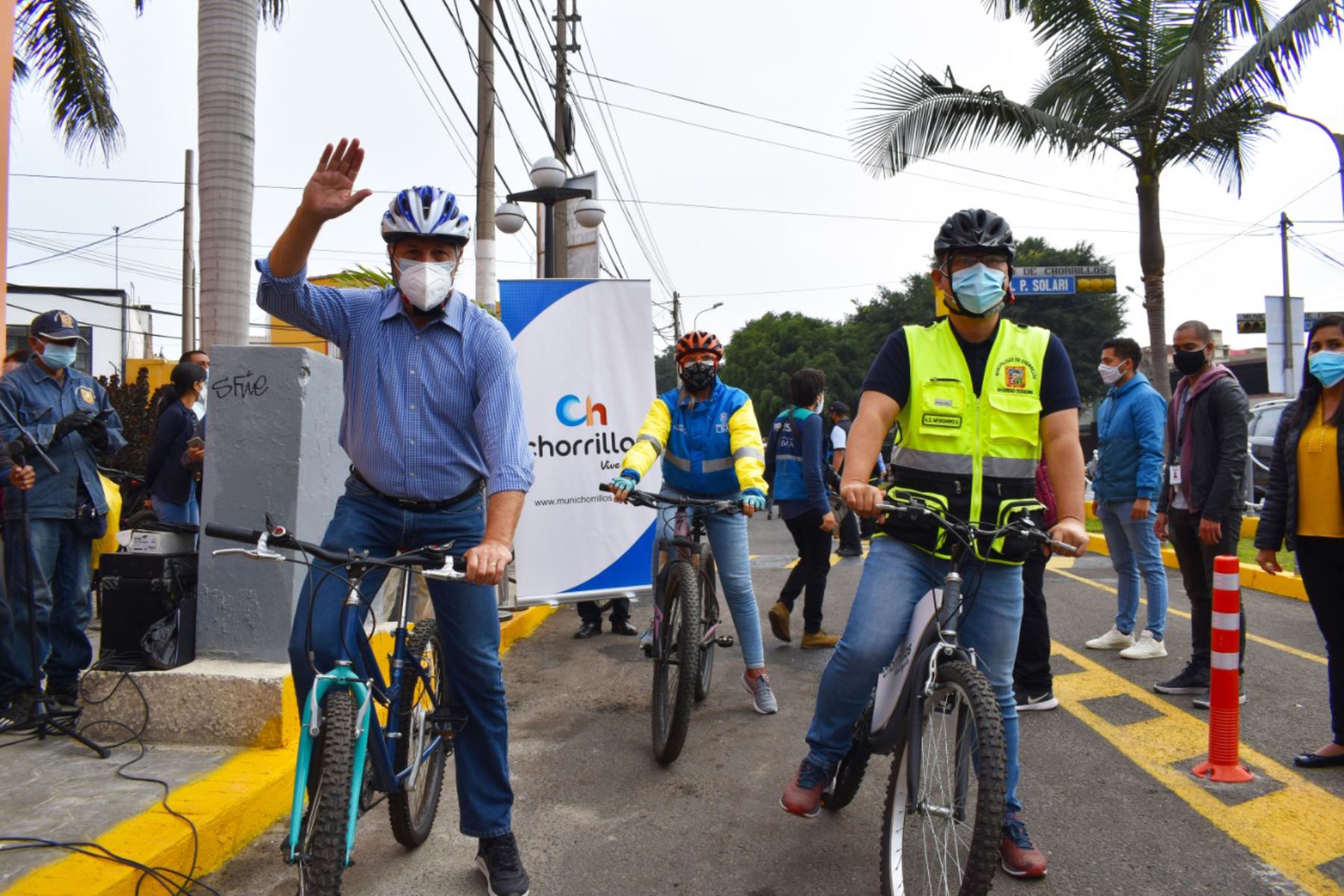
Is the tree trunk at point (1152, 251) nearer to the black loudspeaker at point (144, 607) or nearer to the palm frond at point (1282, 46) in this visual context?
the palm frond at point (1282, 46)

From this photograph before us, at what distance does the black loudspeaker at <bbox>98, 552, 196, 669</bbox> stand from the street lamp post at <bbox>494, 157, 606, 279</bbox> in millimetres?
7230

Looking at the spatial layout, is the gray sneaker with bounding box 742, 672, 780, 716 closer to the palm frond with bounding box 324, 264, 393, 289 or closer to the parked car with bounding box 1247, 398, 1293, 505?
the palm frond with bounding box 324, 264, 393, 289

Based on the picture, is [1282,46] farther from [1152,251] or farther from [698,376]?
[698,376]

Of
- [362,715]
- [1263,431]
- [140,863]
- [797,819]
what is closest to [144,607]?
[140,863]

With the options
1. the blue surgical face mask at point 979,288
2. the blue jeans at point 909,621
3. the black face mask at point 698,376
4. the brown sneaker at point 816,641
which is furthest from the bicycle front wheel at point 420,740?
the brown sneaker at point 816,641

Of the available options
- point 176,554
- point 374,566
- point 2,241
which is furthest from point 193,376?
point 374,566

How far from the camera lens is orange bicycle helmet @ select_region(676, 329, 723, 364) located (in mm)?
5250

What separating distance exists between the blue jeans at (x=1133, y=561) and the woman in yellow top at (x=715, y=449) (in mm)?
2570

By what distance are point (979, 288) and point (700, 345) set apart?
2217 mm

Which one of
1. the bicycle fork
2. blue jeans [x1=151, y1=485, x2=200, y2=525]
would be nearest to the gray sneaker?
the bicycle fork

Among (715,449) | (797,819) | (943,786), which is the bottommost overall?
(797,819)

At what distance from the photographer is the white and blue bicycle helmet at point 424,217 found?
3070mm

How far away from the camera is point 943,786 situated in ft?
9.73

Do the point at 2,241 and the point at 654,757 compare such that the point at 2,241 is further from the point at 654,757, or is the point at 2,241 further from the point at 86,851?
the point at 654,757
